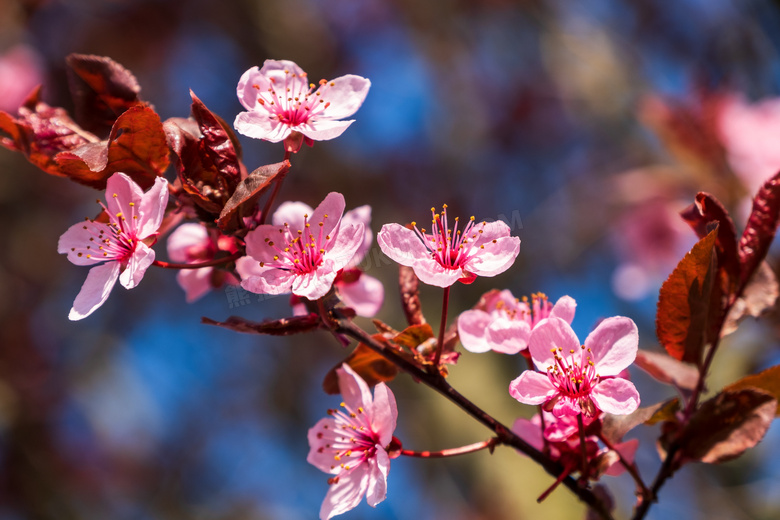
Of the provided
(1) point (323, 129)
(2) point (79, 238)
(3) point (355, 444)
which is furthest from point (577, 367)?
(2) point (79, 238)

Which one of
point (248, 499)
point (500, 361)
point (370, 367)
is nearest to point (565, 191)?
point (500, 361)

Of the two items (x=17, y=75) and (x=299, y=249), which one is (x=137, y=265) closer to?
(x=299, y=249)

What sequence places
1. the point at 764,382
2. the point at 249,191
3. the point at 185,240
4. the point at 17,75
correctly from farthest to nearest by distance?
the point at 17,75 < the point at 185,240 < the point at 764,382 < the point at 249,191

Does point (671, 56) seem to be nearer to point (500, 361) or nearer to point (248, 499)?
point (500, 361)

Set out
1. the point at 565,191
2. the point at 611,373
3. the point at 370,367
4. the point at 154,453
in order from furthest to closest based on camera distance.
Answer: the point at 154,453
the point at 565,191
the point at 370,367
the point at 611,373

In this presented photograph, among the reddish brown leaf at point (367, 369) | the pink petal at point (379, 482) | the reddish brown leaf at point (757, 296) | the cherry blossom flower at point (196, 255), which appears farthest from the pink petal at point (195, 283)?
the reddish brown leaf at point (757, 296)

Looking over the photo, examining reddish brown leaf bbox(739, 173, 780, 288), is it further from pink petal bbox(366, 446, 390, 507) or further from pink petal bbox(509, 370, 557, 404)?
pink petal bbox(366, 446, 390, 507)
